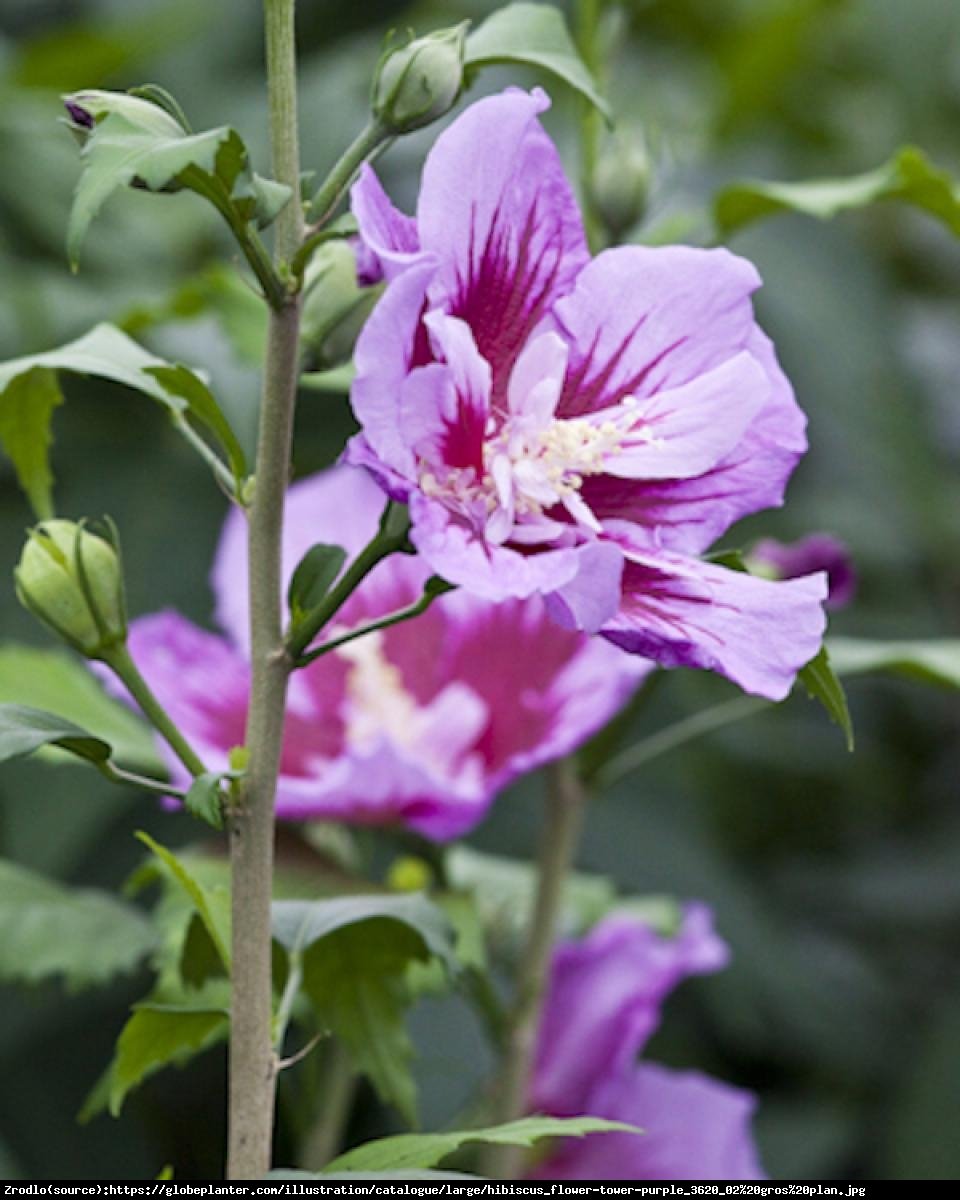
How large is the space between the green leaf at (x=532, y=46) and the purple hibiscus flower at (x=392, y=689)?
9.1 inches

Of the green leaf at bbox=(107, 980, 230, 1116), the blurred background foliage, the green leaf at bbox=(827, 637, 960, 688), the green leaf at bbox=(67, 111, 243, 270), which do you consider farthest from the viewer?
the blurred background foliage

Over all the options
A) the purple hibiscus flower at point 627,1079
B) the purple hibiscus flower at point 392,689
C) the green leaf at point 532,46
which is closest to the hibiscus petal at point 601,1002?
the purple hibiscus flower at point 627,1079

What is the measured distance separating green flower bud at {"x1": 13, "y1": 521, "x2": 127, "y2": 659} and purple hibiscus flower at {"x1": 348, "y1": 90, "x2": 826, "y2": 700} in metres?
0.08

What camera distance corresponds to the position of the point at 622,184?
2.30 ft

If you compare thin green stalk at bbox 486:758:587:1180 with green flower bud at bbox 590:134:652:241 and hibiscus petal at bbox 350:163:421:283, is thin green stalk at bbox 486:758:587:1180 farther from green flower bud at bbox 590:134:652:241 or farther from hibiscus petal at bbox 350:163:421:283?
hibiscus petal at bbox 350:163:421:283

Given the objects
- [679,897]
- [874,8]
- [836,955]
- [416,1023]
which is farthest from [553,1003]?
[874,8]

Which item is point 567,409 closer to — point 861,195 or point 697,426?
point 697,426

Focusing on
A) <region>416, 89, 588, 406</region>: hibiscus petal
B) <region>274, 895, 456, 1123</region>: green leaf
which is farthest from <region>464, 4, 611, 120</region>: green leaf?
<region>274, 895, 456, 1123</region>: green leaf

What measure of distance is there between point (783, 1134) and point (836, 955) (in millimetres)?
157

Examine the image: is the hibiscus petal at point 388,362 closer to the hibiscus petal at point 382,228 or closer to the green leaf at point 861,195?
the hibiscus petal at point 382,228

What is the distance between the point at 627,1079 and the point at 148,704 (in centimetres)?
37

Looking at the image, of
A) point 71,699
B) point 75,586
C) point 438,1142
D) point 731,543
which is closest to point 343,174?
point 75,586

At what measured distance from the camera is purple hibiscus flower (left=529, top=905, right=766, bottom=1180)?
72 cm

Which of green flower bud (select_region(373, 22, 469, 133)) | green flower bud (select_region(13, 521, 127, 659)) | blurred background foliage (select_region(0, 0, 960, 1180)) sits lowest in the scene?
blurred background foliage (select_region(0, 0, 960, 1180))
